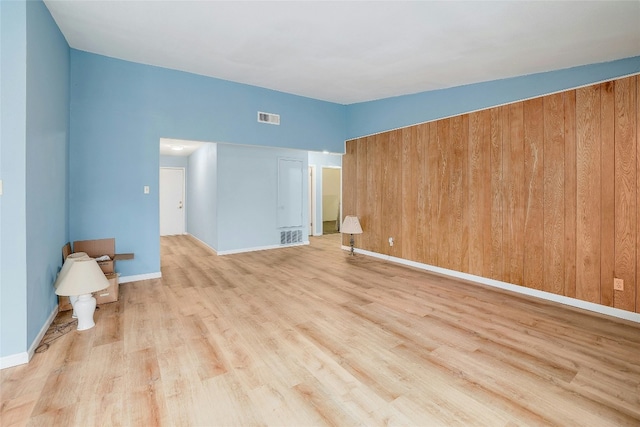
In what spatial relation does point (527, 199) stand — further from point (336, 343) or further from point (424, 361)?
point (336, 343)

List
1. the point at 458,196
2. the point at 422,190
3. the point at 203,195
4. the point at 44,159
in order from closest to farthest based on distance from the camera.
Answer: the point at 44,159
the point at 458,196
the point at 422,190
the point at 203,195

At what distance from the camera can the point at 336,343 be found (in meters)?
2.53

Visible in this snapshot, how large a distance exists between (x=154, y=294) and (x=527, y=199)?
481 cm

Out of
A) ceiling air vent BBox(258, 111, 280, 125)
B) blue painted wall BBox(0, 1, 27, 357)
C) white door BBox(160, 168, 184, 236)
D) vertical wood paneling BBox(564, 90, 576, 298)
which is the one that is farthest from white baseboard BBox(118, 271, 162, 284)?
vertical wood paneling BBox(564, 90, 576, 298)

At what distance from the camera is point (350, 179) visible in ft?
21.0

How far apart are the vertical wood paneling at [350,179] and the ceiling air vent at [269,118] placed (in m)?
1.68

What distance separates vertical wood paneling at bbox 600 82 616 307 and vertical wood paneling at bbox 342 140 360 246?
3.78 meters

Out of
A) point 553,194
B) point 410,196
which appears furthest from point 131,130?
point 553,194

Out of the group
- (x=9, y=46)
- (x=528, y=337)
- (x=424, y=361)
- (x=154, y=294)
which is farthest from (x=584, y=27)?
(x=154, y=294)

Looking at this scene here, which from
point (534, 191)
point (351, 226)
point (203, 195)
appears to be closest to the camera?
point (534, 191)

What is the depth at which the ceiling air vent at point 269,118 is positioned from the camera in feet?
17.2

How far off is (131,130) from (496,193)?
5.11 m

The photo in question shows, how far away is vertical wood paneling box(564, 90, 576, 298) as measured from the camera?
3.35 meters

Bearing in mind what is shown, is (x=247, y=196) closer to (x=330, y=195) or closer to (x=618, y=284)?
(x=330, y=195)
